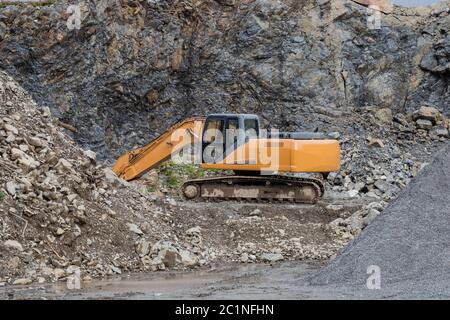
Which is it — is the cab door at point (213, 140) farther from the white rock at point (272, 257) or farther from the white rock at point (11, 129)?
the white rock at point (11, 129)

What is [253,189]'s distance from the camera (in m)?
19.4

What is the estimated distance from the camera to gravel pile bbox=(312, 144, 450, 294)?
10109mm

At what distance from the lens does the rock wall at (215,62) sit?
2731 centimetres

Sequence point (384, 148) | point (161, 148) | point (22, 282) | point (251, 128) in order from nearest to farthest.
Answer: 1. point (22, 282)
2. point (251, 128)
3. point (161, 148)
4. point (384, 148)

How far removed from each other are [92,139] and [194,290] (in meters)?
16.7

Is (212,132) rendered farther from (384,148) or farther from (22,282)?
(22,282)

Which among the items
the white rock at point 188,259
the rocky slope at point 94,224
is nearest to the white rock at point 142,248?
the rocky slope at point 94,224

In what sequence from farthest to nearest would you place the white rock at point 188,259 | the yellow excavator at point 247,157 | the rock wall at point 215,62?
1. the rock wall at point 215,62
2. the yellow excavator at point 247,157
3. the white rock at point 188,259

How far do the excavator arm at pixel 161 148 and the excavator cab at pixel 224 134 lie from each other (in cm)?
49

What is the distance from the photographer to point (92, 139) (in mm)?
26891

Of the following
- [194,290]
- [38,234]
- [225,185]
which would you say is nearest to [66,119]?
[225,185]

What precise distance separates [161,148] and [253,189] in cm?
250

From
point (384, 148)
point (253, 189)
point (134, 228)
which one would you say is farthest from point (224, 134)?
point (384, 148)

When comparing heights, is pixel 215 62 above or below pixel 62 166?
above
